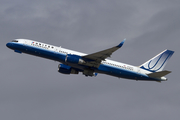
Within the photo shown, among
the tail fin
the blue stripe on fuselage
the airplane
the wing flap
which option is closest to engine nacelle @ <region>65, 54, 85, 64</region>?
the airplane

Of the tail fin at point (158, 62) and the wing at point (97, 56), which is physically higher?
the tail fin at point (158, 62)

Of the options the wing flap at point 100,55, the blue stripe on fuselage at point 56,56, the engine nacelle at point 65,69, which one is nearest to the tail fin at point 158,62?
the blue stripe on fuselage at point 56,56

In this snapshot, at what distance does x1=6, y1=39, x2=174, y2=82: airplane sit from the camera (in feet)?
195

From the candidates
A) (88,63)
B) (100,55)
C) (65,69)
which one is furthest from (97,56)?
(65,69)

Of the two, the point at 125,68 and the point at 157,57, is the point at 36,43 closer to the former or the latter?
the point at 125,68

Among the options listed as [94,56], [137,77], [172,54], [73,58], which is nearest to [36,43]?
[73,58]

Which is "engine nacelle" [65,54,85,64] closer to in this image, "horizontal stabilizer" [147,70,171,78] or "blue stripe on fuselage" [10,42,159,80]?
"blue stripe on fuselage" [10,42,159,80]

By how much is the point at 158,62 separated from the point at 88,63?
19.5 metres

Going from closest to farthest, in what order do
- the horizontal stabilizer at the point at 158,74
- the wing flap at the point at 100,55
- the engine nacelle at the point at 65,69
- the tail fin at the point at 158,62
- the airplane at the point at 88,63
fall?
the wing flap at the point at 100,55 → the airplane at the point at 88,63 → the horizontal stabilizer at the point at 158,74 → the engine nacelle at the point at 65,69 → the tail fin at the point at 158,62

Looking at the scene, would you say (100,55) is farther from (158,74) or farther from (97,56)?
(158,74)

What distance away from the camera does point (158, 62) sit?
68500mm

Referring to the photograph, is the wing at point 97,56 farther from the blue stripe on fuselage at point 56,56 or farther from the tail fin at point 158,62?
the tail fin at point 158,62

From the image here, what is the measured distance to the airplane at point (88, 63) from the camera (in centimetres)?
5953

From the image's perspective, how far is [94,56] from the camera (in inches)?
2336
